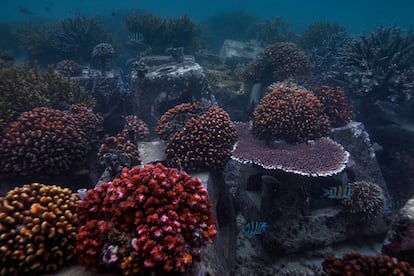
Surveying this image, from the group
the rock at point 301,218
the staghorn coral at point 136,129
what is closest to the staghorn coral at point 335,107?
the rock at point 301,218

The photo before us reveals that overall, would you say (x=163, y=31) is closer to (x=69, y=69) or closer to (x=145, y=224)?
(x=69, y=69)

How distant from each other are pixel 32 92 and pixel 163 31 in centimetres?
675

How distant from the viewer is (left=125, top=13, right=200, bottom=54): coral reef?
12276mm

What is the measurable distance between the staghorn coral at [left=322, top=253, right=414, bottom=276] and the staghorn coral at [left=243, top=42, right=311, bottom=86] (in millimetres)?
6666

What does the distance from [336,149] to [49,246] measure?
18.6ft

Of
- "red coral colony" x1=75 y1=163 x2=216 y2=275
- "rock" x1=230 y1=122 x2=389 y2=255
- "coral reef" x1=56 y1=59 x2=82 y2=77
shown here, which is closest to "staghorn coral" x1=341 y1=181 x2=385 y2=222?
"rock" x1=230 y1=122 x2=389 y2=255

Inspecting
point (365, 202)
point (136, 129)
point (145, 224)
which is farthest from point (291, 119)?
point (145, 224)

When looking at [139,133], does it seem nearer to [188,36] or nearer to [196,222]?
[196,222]

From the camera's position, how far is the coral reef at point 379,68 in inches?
307

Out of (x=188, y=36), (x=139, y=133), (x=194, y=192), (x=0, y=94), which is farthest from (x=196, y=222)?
(x=188, y=36)

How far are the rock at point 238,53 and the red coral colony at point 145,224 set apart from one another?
457 inches

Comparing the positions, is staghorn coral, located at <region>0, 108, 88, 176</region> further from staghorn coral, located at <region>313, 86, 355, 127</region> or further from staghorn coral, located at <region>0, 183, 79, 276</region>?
staghorn coral, located at <region>313, 86, 355, 127</region>

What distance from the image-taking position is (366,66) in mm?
8109

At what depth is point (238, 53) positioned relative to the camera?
15.4m
